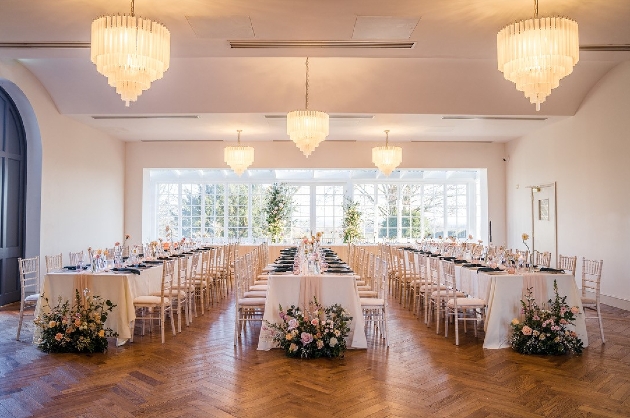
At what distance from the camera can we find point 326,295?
535 cm

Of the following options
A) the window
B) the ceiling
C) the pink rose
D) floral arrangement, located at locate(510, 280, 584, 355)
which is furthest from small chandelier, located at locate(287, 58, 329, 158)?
the window

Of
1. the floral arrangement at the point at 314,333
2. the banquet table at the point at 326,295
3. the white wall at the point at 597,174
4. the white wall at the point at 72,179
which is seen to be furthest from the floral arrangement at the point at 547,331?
the white wall at the point at 72,179

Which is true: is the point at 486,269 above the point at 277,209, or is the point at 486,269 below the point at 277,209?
below

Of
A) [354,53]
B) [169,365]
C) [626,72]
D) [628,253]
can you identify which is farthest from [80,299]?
[626,72]

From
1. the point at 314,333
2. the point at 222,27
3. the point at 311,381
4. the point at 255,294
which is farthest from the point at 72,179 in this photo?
the point at 311,381

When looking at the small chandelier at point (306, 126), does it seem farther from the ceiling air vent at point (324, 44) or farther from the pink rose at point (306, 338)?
the pink rose at point (306, 338)

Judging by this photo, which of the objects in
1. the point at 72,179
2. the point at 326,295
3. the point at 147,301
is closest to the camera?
the point at 326,295

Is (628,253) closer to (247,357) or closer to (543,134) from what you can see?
(543,134)

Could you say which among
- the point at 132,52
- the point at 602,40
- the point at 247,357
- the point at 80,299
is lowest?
the point at 247,357

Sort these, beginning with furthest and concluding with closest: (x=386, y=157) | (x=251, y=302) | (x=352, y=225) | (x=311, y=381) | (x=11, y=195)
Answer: (x=352, y=225) < (x=386, y=157) < (x=11, y=195) < (x=251, y=302) < (x=311, y=381)

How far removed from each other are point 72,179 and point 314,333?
683 cm

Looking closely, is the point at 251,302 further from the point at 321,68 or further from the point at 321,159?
the point at 321,159

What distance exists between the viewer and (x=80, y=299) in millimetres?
5426

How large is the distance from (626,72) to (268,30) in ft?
19.7
